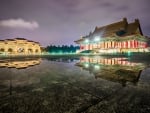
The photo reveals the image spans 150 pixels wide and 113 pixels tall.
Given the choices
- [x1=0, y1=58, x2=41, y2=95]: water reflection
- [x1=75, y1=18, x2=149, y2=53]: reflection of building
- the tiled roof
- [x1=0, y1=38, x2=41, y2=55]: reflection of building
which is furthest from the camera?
[x1=0, y1=38, x2=41, y2=55]: reflection of building

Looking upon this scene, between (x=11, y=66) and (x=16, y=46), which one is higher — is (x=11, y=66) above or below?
below

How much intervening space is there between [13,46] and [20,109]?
52216mm

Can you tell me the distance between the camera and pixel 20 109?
1.75 m

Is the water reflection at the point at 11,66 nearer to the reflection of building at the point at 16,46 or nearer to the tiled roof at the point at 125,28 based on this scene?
the tiled roof at the point at 125,28

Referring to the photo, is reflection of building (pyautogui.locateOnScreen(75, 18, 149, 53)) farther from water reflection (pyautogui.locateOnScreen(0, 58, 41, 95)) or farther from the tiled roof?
water reflection (pyautogui.locateOnScreen(0, 58, 41, 95))

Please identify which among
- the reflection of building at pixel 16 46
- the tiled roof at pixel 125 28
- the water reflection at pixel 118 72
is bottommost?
the water reflection at pixel 118 72

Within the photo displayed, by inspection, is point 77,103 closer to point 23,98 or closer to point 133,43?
point 23,98

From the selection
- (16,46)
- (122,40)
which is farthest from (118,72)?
(16,46)

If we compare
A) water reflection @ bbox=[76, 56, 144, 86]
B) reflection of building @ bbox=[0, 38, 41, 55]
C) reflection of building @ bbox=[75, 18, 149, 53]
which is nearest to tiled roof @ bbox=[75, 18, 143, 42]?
reflection of building @ bbox=[75, 18, 149, 53]

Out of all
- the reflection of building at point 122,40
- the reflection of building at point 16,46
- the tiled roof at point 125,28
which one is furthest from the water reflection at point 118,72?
the reflection of building at point 16,46

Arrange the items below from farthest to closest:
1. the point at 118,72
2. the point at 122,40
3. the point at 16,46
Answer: the point at 16,46, the point at 122,40, the point at 118,72

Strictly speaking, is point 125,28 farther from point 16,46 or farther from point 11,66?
point 16,46

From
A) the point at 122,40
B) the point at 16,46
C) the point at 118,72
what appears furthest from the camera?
the point at 16,46

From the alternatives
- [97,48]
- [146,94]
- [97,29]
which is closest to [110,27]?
[97,29]
